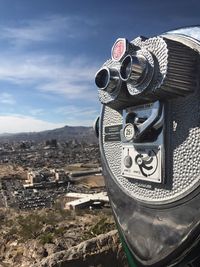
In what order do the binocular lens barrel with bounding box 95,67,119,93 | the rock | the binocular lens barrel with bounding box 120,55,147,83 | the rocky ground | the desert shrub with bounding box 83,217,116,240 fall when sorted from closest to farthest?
1. the binocular lens barrel with bounding box 120,55,147,83
2. the binocular lens barrel with bounding box 95,67,119,93
3. the rock
4. the rocky ground
5. the desert shrub with bounding box 83,217,116,240

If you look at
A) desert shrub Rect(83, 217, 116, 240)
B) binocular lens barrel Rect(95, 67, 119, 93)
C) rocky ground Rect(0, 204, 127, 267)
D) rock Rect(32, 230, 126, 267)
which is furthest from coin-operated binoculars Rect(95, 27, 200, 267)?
desert shrub Rect(83, 217, 116, 240)

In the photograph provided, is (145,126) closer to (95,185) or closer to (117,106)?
(117,106)

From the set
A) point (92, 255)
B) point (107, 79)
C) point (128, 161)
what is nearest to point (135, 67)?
point (107, 79)

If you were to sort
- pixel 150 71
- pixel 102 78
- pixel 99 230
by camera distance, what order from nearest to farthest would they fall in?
pixel 150 71, pixel 102 78, pixel 99 230

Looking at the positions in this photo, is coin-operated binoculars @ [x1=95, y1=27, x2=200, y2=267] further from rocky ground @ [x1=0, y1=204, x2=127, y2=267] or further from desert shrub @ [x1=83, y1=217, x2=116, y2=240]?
desert shrub @ [x1=83, y1=217, x2=116, y2=240]

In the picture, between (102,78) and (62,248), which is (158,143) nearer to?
(102,78)

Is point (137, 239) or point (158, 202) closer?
point (158, 202)

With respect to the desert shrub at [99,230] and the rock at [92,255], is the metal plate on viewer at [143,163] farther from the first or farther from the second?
the desert shrub at [99,230]

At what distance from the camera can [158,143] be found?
2604 mm

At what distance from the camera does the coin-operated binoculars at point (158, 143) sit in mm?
2418

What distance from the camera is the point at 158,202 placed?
2.59 metres

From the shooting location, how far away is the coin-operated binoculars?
2.42 meters

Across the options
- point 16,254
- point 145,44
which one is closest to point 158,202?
point 145,44

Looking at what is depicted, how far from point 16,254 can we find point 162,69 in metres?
8.10
